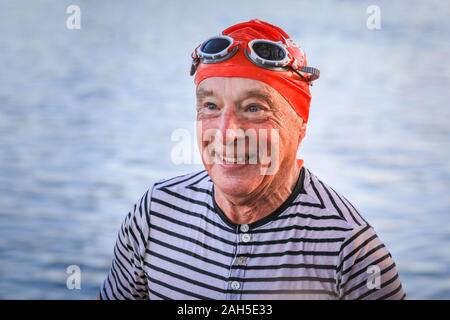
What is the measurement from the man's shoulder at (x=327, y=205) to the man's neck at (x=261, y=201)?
0.06 meters

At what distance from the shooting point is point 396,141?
321 centimetres

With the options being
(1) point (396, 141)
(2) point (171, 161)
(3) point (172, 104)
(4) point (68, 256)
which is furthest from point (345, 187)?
(4) point (68, 256)

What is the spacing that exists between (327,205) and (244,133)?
13.3 inches

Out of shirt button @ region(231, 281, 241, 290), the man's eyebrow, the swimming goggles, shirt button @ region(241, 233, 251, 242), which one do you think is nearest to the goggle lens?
the swimming goggles

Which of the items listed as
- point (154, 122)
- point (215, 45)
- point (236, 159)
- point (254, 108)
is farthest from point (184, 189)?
point (154, 122)

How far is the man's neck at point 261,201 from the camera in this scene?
2.23 meters

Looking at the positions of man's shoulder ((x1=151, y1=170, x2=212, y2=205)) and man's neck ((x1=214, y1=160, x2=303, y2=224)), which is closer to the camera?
man's neck ((x1=214, y1=160, x2=303, y2=224))

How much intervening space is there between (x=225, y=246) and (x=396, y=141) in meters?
1.28

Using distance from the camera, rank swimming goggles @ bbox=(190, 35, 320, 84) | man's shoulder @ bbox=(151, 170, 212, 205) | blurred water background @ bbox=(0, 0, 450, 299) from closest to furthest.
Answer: swimming goggles @ bbox=(190, 35, 320, 84)
man's shoulder @ bbox=(151, 170, 212, 205)
blurred water background @ bbox=(0, 0, 450, 299)

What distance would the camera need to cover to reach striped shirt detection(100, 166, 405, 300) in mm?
2150

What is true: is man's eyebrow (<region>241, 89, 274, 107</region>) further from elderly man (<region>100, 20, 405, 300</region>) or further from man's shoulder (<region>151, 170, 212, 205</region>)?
man's shoulder (<region>151, 170, 212, 205</region>)

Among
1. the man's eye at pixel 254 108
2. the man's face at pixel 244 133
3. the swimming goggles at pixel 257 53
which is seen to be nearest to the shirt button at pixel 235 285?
the man's face at pixel 244 133

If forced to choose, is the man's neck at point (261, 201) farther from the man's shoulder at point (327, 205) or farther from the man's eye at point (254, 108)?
the man's eye at point (254, 108)
